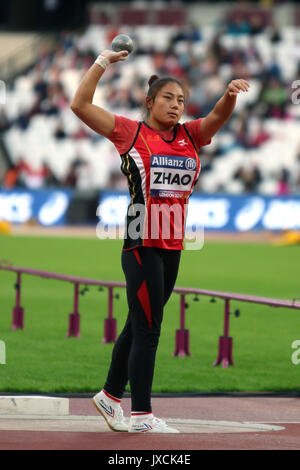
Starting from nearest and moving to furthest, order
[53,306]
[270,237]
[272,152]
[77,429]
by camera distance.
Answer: [77,429]
[53,306]
[270,237]
[272,152]

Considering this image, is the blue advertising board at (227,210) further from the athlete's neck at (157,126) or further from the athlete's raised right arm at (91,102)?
the athlete's raised right arm at (91,102)

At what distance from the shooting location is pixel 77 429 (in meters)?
6.20

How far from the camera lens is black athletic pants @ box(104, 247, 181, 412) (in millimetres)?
6156

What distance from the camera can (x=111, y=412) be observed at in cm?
637

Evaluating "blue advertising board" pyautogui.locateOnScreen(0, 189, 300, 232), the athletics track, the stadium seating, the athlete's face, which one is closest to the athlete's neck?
the athlete's face

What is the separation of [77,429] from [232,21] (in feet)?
104

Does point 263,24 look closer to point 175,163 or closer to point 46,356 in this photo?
point 46,356

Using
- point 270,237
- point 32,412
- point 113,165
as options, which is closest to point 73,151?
point 113,165

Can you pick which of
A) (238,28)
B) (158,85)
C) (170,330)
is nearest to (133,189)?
(158,85)

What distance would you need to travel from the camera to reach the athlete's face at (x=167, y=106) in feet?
20.7

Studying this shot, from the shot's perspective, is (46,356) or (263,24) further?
(263,24)

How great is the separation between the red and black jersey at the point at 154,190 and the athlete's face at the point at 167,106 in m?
0.11

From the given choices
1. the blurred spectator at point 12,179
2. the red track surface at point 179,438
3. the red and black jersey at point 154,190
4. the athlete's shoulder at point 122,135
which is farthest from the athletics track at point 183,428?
the blurred spectator at point 12,179

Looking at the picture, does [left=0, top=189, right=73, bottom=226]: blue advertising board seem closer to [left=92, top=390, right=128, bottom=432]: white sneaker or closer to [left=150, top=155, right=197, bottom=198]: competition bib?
[left=92, top=390, right=128, bottom=432]: white sneaker
